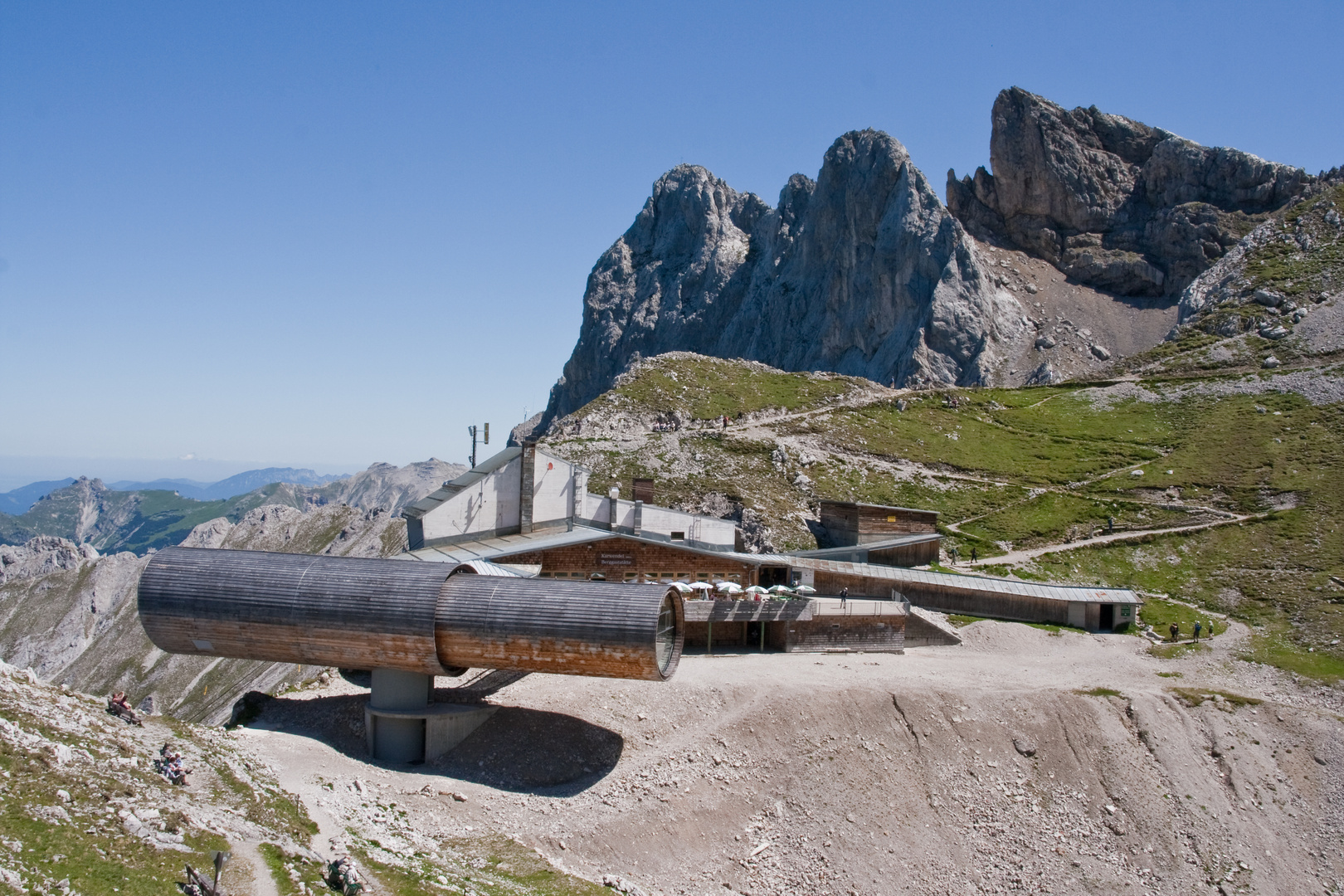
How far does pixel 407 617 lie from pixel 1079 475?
71.9 m

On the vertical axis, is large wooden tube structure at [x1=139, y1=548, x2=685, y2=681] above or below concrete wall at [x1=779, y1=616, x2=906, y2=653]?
above

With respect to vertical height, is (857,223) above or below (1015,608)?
above

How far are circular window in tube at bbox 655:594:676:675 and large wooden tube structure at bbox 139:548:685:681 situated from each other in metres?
0.06

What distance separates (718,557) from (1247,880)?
27.4 metres

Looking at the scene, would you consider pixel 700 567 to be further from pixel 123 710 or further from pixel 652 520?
pixel 123 710

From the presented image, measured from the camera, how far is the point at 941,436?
318ft

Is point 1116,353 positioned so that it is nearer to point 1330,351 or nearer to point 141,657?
point 1330,351

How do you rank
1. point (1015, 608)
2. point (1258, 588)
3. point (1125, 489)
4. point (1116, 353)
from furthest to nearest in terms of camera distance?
point (1116, 353) → point (1125, 489) → point (1258, 588) → point (1015, 608)

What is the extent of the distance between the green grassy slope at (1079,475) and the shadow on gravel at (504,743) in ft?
124

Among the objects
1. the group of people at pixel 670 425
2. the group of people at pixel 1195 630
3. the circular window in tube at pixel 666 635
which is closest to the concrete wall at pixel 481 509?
the circular window in tube at pixel 666 635

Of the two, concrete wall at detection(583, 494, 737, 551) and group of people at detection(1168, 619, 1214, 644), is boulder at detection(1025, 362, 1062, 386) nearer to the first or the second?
group of people at detection(1168, 619, 1214, 644)

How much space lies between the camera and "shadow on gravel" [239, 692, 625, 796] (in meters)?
33.6

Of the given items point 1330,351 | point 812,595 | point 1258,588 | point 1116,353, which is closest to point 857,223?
point 1116,353

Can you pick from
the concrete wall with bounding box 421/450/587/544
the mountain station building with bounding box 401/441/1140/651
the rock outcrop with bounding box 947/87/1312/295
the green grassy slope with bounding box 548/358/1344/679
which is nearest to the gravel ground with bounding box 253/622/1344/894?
the mountain station building with bounding box 401/441/1140/651
